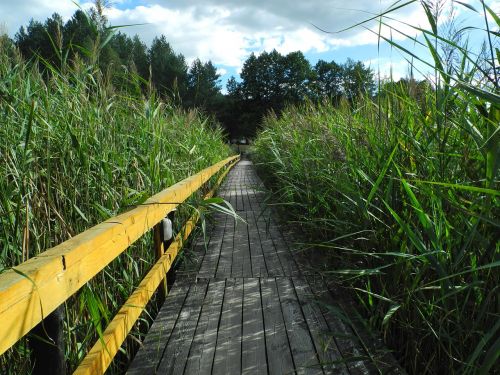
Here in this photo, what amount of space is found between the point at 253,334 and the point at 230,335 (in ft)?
0.43

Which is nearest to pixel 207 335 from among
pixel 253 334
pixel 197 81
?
pixel 253 334

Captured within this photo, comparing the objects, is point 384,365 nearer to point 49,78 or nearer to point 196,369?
point 196,369

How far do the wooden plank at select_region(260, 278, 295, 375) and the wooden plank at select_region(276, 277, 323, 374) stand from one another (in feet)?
0.10

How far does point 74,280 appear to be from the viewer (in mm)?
1173

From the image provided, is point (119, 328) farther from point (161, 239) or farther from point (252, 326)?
point (161, 239)

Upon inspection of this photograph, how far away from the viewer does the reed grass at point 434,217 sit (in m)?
1.36

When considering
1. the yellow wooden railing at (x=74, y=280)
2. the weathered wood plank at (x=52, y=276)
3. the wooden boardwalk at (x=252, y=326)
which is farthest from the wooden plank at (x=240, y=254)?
the weathered wood plank at (x=52, y=276)

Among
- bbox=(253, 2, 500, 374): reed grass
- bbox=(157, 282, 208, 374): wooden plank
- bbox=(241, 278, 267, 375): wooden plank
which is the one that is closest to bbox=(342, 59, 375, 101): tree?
bbox=(253, 2, 500, 374): reed grass

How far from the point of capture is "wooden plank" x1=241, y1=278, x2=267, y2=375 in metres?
2.00

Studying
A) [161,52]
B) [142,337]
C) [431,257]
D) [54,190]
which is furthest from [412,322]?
[161,52]

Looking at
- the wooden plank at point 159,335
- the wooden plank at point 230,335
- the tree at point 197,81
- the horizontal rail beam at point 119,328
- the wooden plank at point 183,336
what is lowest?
the wooden plank at point 230,335

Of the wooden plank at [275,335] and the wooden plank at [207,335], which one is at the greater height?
the wooden plank at [207,335]

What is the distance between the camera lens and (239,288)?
120 inches

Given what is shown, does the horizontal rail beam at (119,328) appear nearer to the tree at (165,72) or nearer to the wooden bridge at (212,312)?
the wooden bridge at (212,312)
